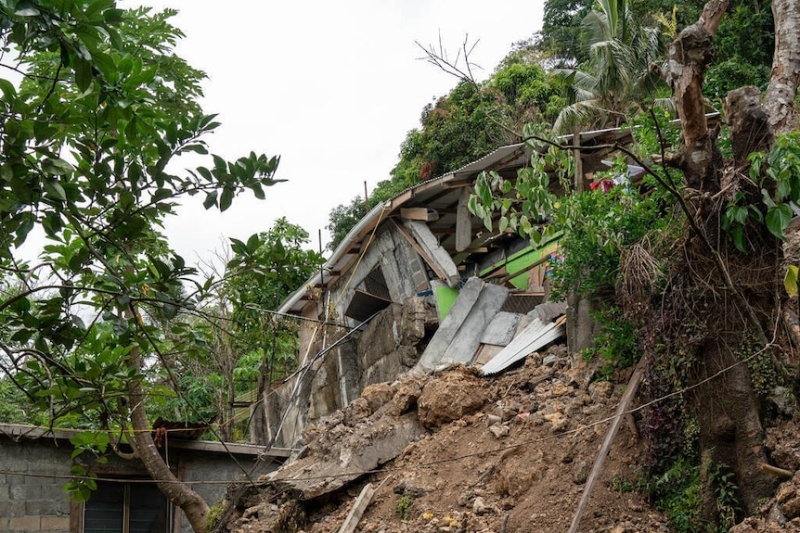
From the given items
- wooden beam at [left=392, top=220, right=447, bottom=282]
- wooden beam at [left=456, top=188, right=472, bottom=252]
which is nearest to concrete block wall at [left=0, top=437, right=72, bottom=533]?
wooden beam at [left=392, top=220, right=447, bottom=282]

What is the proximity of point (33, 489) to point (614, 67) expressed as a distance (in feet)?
44.9

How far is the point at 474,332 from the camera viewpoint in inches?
435

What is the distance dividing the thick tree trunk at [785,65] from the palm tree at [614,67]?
10.1 metres

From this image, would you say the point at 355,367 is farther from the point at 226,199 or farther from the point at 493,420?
the point at 226,199

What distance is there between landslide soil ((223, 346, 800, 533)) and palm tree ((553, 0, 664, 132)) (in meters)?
8.73

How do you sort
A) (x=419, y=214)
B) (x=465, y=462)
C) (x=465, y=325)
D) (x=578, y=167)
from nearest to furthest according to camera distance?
1. (x=465, y=462)
2. (x=465, y=325)
3. (x=578, y=167)
4. (x=419, y=214)

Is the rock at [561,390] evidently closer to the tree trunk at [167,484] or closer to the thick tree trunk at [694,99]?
the thick tree trunk at [694,99]

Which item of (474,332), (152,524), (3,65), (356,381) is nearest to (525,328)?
(474,332)

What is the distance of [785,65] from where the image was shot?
21.5 ft

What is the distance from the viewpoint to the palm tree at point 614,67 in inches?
714

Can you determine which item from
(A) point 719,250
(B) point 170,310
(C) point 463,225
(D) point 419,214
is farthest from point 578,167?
(B) point 170,310

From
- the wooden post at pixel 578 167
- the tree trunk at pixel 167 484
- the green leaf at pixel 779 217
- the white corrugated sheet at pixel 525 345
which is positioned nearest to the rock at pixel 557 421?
the white corrugated sheet at pixel 525 345

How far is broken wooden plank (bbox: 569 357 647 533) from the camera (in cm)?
637

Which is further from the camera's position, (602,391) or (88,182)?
(602,391)
